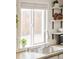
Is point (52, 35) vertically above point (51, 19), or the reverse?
point (51, 19)

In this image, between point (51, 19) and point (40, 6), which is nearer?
point (40, 6)

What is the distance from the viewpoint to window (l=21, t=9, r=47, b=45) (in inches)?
171

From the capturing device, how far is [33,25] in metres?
4.58

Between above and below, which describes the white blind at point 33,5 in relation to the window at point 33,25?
above

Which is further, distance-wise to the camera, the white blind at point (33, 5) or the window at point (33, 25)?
the window at point (33, 25)

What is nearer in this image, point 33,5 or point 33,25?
point 33,5

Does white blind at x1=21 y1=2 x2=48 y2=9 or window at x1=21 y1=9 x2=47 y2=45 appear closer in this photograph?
white blind at x1=21 y1=2 x2=48 y2=9

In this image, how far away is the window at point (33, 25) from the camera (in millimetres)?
4332

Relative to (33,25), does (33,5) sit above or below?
above

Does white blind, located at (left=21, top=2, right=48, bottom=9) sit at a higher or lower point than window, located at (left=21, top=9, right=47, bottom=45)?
higher
